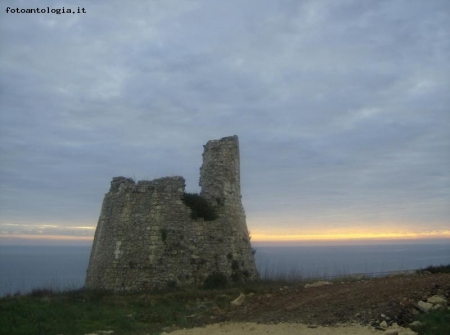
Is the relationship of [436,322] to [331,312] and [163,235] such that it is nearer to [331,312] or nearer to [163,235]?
[331,312]

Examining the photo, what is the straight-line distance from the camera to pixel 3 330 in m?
12.3

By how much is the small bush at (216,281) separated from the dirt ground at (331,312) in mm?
5457

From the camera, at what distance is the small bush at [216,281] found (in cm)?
1934

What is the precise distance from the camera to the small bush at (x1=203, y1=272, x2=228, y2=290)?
19.3 metres

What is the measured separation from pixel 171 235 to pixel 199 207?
1884mm

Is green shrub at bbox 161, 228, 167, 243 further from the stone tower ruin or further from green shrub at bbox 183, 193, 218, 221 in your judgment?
green shrub at bbox 183, 193, 218, 221

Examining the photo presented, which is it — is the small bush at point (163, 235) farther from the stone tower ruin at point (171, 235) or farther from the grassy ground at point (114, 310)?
the grassy ground at point (114, 310)

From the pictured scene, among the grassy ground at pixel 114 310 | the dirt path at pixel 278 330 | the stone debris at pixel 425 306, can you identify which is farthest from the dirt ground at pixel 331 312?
the grassy ground at pixel 114 310

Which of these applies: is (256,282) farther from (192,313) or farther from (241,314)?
(241,314)

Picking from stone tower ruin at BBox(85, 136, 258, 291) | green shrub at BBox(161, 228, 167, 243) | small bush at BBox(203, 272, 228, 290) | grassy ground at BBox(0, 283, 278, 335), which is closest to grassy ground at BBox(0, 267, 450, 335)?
grassy ground at BBox(0, 283, 278, 335)

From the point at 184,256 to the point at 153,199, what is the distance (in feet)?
9.37

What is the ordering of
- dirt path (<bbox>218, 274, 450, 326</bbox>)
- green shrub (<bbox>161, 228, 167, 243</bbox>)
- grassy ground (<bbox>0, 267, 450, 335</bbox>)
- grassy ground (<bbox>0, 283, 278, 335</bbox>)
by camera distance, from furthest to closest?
green shrub (<bbox>161, 228, 167, 243</bbox>)
grassy ground (<bbox>0, 283, 278, 335</bbox>)
grassy ground (<bbox>0, 267, 450, 335</bbox>)
dirt path (<bbox>218, 274, 450, 326</bbox>)

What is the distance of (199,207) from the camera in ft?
68.5

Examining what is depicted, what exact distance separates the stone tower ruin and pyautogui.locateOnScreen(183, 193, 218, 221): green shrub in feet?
0.65
